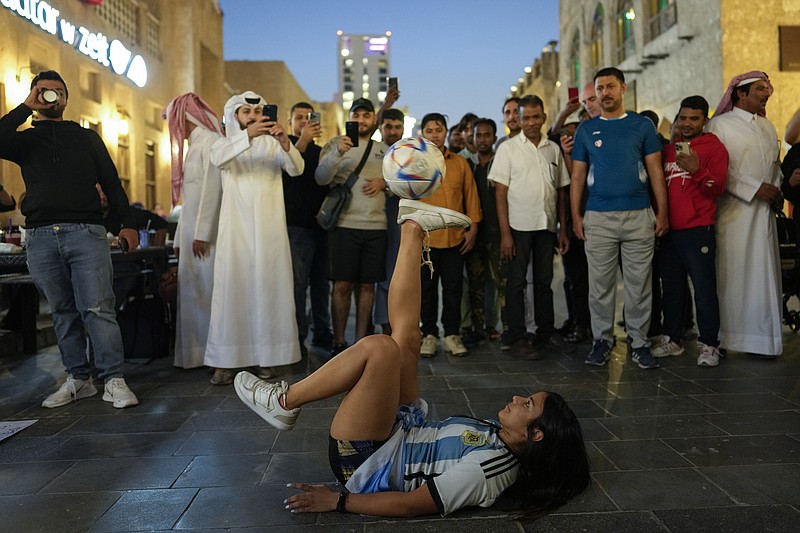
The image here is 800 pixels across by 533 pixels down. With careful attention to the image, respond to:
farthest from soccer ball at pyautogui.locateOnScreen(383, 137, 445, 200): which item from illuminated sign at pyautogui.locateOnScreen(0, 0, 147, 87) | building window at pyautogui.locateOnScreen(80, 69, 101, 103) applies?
building window at pyautogui.locateOnScreen(80, 69, 101, 103)

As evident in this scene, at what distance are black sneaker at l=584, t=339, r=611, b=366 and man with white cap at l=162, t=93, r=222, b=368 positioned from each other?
2882 millimetres

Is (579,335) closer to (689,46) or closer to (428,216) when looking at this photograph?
(428,216)

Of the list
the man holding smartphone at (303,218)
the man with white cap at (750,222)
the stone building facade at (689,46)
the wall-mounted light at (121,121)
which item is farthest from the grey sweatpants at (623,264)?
the wall-mounted light at (121,121)

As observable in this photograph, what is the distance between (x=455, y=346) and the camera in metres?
5.68

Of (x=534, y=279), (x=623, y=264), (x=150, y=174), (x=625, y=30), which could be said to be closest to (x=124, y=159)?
(x=150, y=174)

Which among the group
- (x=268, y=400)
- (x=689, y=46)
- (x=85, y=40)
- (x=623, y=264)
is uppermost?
(x=689, y=46)

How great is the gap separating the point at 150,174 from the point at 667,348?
13.8 m

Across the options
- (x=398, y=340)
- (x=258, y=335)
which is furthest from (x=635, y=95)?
(x=398, y=340)

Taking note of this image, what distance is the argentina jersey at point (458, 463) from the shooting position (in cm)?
238

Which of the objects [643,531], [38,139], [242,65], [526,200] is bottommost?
[643,531]

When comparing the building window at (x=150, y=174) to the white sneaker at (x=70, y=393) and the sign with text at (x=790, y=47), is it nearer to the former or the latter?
the white sneaker at (x=70, y=393)

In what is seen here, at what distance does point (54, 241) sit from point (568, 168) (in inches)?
156

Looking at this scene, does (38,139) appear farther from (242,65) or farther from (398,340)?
(242,65)

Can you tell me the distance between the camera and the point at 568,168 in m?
5.91
